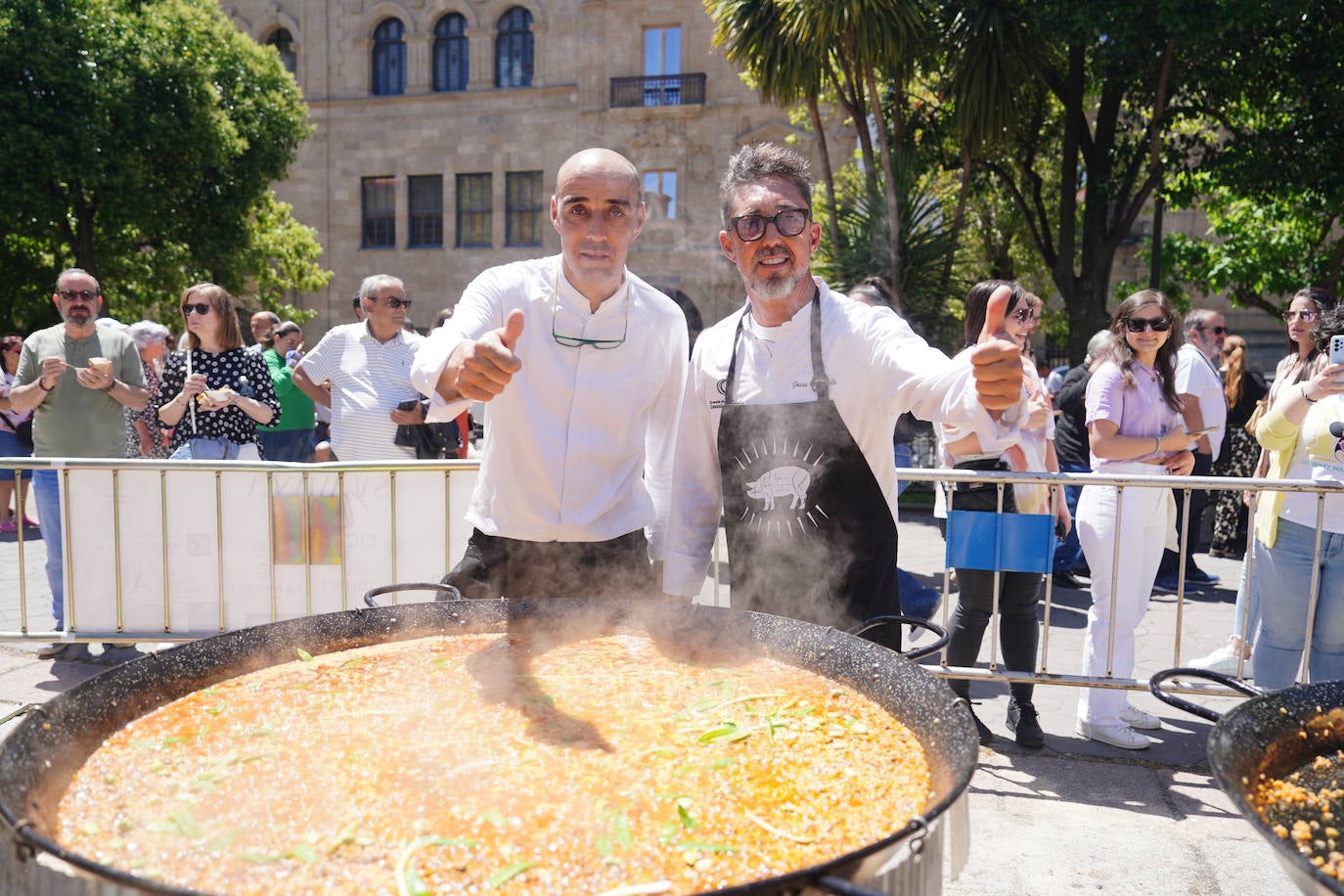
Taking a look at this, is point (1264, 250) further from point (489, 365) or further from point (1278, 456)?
point (489, 365)

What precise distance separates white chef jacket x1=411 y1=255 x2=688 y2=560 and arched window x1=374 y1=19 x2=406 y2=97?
29.9m

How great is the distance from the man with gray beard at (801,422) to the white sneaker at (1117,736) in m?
2.45

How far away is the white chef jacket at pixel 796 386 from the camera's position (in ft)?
8.81

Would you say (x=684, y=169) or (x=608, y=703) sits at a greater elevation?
(x=684, y=169)

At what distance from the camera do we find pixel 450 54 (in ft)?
97.8

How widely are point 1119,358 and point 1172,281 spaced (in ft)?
66.3

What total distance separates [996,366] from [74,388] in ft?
18.7

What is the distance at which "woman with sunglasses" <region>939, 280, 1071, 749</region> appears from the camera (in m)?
4.67

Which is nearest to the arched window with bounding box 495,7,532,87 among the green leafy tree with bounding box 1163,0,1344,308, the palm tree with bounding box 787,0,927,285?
the palm tree with bounding box 787,0,927,285

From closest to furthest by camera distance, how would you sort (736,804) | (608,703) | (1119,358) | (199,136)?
(736,804) < (608,703) < (1119,358) < (199,136)

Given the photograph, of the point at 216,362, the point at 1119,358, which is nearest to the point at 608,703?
the point at 1119,358

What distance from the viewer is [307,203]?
30562 mm

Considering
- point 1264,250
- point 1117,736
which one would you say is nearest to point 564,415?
point 1117,736

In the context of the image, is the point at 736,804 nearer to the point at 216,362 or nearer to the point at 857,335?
the point at 857,335
